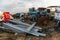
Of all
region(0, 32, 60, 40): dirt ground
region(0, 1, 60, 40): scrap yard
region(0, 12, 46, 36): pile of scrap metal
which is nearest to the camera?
region(0, 32, 60, 40): dirt ground

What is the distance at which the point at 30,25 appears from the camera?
9922 mm

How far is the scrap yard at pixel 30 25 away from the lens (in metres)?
8.89

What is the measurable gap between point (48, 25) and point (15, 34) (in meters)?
2.05

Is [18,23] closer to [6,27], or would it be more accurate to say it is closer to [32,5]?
[6,27]

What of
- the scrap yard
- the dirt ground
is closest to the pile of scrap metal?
the scrap yard

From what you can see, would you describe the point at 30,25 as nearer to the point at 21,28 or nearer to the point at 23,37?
the point at 21,28

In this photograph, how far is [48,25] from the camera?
10.3 metres

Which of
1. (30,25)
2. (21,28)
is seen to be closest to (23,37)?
(21,28)

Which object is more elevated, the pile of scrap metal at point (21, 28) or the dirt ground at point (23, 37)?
the pile of scrap metal at point (21, 28)

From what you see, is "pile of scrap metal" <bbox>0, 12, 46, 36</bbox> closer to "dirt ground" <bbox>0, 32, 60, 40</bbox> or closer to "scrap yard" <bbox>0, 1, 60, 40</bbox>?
"scrap yard" <bbox>0, 1, 60, 40</bbox>

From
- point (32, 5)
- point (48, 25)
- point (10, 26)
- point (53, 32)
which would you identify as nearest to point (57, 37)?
point (53, 32)

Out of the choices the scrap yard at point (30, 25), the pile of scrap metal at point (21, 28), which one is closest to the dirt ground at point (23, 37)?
the scrap yard at point (30, 25)

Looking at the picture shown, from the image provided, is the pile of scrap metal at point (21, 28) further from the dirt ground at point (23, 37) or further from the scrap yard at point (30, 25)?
the dirt ground at point (23, 37)

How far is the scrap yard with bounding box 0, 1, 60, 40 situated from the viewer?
29.2 feet
